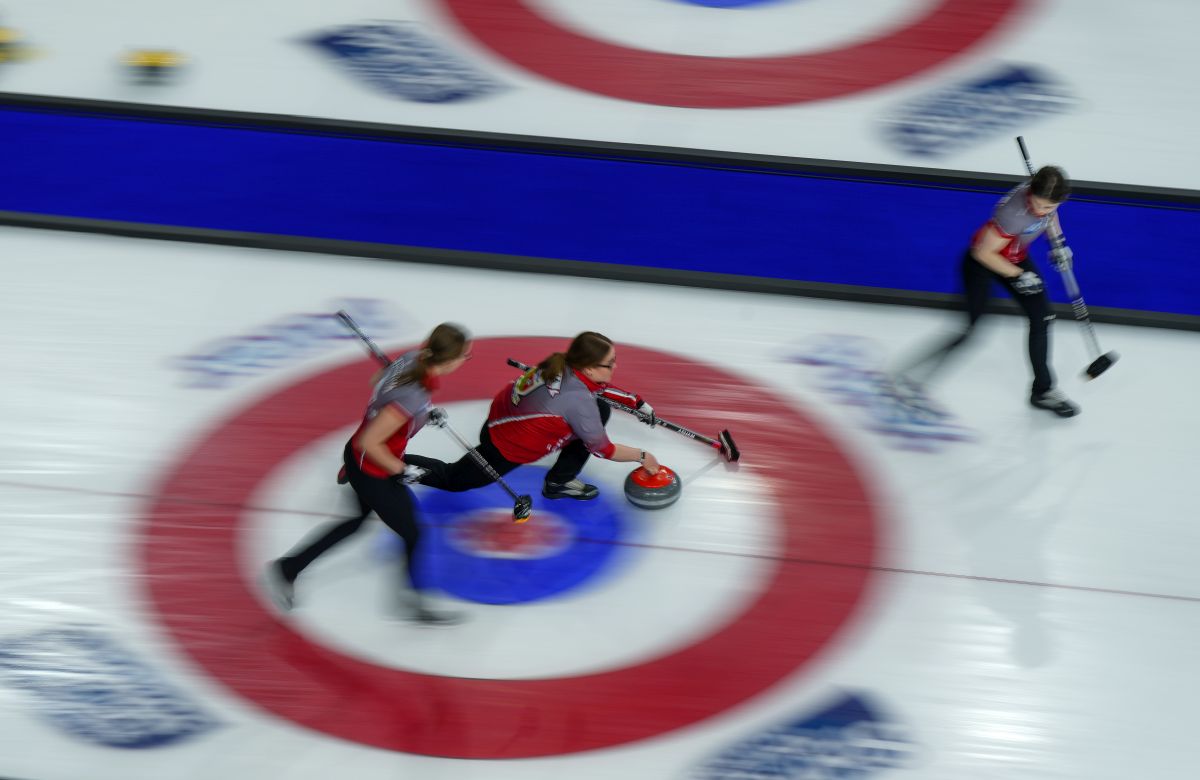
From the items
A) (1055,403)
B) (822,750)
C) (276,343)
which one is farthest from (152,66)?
(822,750)

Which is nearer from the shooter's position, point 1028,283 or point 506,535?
point 506,535

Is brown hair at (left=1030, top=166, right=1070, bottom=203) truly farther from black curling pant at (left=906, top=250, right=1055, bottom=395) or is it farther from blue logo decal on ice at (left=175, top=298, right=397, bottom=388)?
blue logo decal on ice at (left=175, top=298, right=397, bottom=388)

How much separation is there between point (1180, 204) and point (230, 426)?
4968 millimetres

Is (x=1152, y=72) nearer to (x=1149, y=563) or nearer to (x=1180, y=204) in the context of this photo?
(x=1180, y=204)

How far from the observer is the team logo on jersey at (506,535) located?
17.3ft

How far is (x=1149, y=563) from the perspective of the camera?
5.36 metres

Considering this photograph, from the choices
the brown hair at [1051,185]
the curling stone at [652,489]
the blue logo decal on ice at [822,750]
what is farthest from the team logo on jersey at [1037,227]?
the blue logo decal on ice at [822,750]

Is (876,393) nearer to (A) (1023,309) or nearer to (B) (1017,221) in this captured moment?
(A) (1023,309)

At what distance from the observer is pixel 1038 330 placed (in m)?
5.95

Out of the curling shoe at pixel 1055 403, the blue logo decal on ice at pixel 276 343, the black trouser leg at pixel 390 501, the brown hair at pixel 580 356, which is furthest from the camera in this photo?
the blue logo decal on ice at pixel 276 343

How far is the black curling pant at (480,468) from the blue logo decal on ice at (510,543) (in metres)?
0.10

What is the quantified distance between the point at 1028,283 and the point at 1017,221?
28cm

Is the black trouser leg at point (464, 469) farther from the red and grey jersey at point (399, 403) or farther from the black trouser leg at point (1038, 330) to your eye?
the black trouser leg at point (1038, 330)

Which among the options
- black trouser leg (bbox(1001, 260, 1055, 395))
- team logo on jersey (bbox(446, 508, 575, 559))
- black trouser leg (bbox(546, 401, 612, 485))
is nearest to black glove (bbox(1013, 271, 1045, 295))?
black trouser leg (bbox(1001, 260, 1055, 395))
